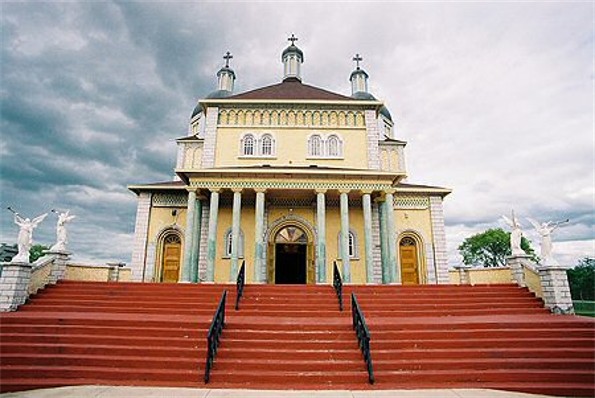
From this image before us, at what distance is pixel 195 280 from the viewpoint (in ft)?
49.3

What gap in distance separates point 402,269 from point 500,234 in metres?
39.1

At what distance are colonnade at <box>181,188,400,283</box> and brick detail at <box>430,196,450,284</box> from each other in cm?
358

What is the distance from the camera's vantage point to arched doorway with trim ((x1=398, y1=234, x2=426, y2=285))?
17.9 metres

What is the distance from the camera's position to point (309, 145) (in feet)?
61.0

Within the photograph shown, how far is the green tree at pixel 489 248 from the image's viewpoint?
48.7 metres

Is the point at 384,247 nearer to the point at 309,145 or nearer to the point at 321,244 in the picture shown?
the point at 321,244

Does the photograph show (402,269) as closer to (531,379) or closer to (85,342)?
(531,379)

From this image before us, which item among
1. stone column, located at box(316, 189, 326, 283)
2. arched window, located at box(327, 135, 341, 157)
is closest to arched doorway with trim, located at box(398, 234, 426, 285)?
stone column, located at box(316, 189, 326, 283)

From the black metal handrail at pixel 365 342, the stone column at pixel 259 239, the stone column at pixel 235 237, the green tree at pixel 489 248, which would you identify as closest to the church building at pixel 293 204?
the stone column at pixel 235 237

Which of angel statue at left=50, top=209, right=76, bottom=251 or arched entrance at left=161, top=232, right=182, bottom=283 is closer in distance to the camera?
angel statue at left=50, top=209, right=76, bottom=251

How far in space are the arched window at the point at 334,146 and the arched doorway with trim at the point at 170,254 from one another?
29.5ft

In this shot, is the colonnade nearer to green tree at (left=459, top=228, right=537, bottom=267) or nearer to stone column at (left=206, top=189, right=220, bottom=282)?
stone column at (left=206, top=189, right=220, bottom=282)

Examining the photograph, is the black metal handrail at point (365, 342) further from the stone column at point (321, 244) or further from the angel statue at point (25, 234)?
the angel statue at point (25, 234)

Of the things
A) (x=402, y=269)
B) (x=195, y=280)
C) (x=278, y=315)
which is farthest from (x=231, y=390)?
(x=402, y=269)
